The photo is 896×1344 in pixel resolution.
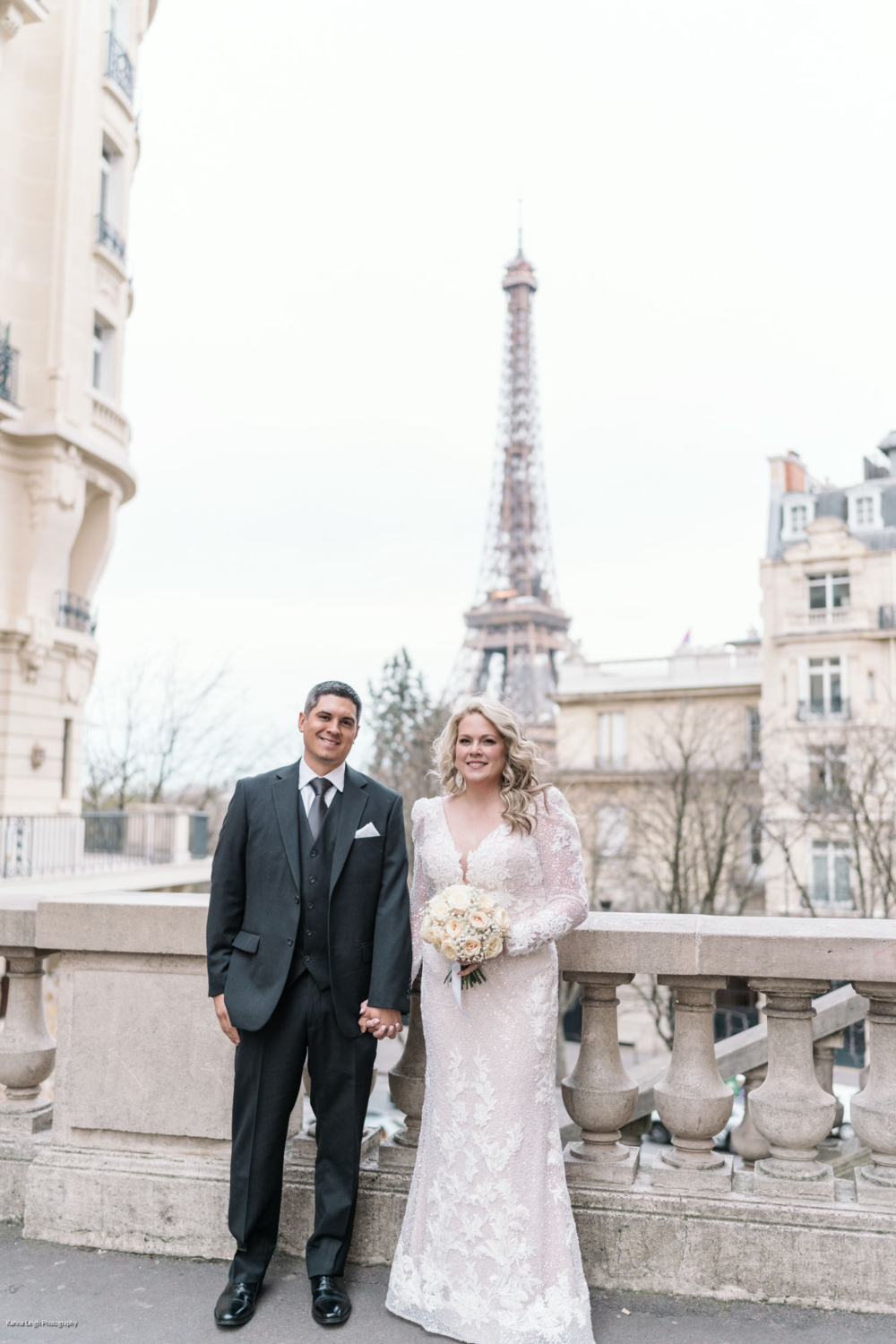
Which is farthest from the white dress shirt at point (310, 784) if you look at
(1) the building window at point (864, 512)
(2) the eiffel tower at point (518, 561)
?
(2) the eiffel tower at point (518, 561)

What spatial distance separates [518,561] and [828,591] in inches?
1279

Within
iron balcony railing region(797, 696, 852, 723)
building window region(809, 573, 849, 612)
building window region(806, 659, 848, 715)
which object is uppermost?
building window region(809, 573, 849, 612)

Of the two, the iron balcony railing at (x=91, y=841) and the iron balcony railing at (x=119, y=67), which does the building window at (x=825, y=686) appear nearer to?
the iron balcony railing at (x=91, y=841)

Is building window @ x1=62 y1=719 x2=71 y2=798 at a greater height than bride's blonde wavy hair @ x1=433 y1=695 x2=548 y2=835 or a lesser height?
greater

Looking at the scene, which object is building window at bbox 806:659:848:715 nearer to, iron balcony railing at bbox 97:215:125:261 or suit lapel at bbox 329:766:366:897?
iron balcony railing at bbox 97:215:125:261

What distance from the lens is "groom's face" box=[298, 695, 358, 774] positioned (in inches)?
Result: 142

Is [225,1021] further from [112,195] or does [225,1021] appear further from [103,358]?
[112,195]

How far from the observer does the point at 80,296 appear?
20.8 meters

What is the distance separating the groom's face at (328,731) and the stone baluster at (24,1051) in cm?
152

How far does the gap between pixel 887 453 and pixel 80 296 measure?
100ft

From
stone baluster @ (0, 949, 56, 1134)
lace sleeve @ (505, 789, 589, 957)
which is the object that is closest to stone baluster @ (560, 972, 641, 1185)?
lace sleeve @ (505, 789, 589, 957)

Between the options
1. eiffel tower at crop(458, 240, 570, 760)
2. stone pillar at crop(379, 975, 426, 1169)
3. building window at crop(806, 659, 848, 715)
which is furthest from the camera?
eiffel tower at crop(458, 240, 570, 760)

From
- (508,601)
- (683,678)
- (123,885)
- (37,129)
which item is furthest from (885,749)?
(508,601)

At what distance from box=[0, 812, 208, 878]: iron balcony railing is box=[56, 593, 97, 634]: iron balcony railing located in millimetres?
3964
